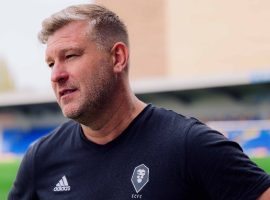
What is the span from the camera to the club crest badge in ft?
7.97

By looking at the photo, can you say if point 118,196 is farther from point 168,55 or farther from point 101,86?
point 168,55

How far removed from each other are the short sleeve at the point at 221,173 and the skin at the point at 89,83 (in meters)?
0.42

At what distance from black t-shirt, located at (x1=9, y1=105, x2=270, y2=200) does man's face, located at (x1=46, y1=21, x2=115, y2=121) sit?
0.59 ft

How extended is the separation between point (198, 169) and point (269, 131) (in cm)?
1227

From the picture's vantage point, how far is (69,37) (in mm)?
2604

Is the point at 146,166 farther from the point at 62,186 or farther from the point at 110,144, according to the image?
the point at 62,186

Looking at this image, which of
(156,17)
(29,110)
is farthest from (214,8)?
(29,110)

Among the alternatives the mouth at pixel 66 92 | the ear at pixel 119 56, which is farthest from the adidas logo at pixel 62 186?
the ear at pixel 119 56

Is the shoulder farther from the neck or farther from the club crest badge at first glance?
the club crest badge

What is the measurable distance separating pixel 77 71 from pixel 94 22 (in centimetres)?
26

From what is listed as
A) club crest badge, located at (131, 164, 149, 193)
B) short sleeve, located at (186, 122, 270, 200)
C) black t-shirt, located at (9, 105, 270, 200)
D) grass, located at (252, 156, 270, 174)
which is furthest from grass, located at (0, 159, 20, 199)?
short sleeve, located at (186, 122, 270, 200)

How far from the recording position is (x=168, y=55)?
38.5 metres

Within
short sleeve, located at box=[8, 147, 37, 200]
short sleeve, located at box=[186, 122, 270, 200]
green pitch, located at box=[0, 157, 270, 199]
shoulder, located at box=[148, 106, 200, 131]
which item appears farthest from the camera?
green pitch, located at box=[0, 157, 270, 199]

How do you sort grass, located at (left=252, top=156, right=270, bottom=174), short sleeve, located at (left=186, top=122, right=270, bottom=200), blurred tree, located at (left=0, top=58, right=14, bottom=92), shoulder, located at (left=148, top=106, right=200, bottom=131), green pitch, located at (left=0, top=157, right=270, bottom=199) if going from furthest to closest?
blurred tree, located at (left=0, top=58, right=14, bottom=92) → green pitch, located at (left=0, top=157, right=270, bottom=199) → grass, located at (left=252, top=156, right=270, bottom=174) → shoulder, located at (left=148, top=106, right=200, bottom=131) → short sleeve, located at (left=186, top=122, right=270, bottom=200)
